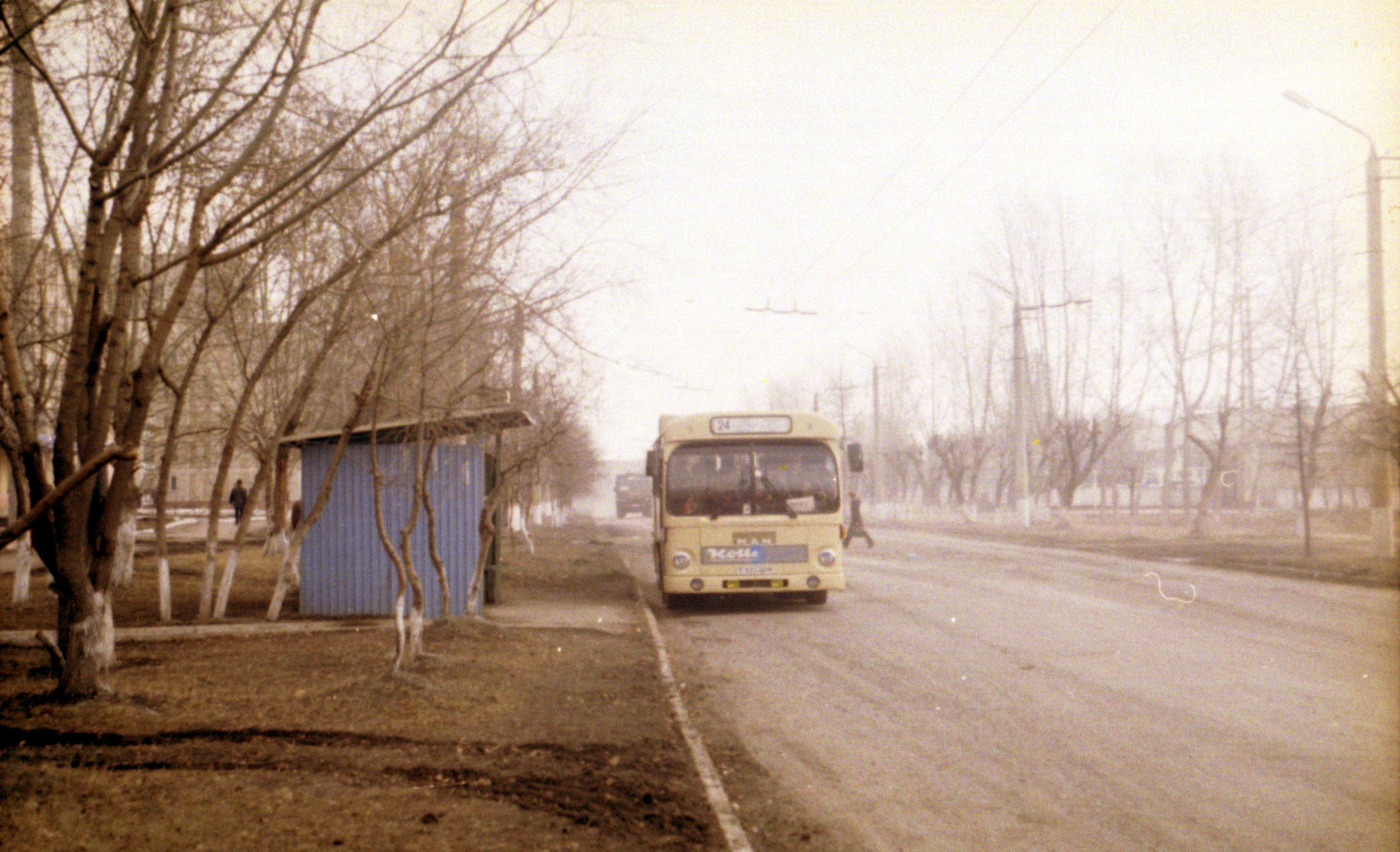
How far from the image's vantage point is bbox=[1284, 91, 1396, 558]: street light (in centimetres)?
2058

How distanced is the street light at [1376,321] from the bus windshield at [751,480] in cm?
1109

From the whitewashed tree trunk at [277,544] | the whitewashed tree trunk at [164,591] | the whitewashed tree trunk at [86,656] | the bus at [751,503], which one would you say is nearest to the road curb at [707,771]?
the whitewashed tree trunk at [86,656]

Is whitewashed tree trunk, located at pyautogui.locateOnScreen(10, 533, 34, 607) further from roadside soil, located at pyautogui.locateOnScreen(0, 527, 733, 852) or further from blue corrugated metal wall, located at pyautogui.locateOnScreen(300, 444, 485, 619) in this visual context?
roadside soil, located at pyautogui.locateOnScreen(0, 527, 733, 852)

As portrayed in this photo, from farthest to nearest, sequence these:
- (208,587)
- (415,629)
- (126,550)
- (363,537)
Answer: (126,550) → (363,537) → (208,587) → (415,629)

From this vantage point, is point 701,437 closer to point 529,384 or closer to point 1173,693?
point 529,384

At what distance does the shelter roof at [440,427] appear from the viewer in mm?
11109

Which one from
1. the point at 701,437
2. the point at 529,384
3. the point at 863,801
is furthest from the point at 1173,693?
the point at 701,437

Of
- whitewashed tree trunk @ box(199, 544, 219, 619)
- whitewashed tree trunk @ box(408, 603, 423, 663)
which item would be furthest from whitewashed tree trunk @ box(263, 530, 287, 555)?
whitewashed tree trunk @ box(408, 603, 423, 663)

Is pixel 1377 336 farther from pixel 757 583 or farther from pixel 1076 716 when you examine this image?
pixel 1076 716

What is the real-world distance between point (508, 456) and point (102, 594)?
9.86m

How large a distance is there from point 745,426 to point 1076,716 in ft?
29.5

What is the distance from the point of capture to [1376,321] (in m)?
21.0

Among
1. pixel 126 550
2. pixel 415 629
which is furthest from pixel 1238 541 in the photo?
pixel 415 629

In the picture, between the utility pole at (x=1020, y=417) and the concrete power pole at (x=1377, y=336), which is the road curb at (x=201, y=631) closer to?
the concrete power pole at (x=1377, y=336)
